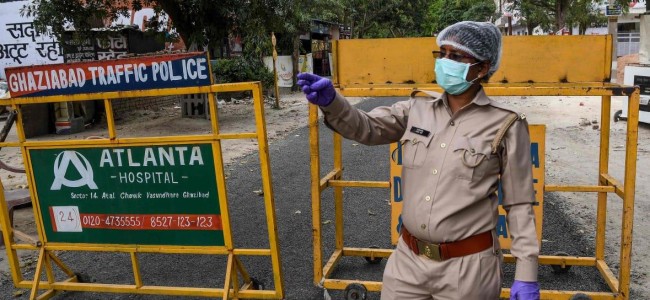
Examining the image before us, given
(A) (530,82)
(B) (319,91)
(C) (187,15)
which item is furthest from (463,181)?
(C) (187,15)

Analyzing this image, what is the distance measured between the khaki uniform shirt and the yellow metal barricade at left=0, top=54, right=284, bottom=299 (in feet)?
4.55

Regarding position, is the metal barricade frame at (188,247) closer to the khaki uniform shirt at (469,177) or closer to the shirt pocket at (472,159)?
the khaki uniform shirt at (469,177)

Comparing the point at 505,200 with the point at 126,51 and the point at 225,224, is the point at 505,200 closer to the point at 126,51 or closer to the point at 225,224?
the point at 225,224

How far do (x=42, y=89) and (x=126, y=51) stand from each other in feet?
40.6

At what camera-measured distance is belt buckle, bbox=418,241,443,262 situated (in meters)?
2.34

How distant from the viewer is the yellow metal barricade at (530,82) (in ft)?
11.6

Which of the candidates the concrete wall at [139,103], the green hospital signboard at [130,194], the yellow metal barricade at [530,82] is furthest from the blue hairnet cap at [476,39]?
the concrete wall at [139,103]

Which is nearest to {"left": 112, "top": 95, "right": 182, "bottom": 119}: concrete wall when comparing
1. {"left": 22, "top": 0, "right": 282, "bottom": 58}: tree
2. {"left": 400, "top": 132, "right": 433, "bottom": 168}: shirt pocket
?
{"left": 22, "top": 0, "right": 282, "bottom": 58}: tree

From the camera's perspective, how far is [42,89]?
3.81 m

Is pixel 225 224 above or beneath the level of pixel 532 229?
beneath

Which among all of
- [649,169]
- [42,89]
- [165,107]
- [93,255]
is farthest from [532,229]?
[165,107]

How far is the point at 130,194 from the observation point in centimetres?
381

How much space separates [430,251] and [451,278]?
0.45 ft

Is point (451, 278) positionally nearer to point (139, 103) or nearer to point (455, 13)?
point (139, 103)
